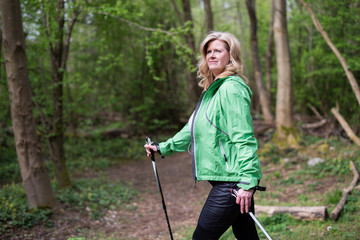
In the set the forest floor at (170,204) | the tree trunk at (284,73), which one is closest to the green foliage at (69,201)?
the forest floor at (170,204)

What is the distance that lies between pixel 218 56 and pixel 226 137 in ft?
2.06

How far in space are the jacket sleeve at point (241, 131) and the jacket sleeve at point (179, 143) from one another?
20.6 inches

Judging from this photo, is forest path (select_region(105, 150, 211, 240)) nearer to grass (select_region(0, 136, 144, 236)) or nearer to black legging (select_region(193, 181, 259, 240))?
grass (select_region(0, 136, 144, 236))

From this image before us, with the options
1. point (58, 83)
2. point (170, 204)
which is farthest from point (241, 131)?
point (58, 83)

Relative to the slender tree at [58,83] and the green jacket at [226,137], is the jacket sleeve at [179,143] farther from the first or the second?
the slender tree at [58,83]

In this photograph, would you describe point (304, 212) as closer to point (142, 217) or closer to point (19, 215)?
point (142, 217)

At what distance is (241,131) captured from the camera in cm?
197

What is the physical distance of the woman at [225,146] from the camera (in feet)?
6.46

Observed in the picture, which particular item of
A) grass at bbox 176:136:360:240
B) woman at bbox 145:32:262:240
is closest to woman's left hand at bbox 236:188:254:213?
woman at bbox 145:32:262:240

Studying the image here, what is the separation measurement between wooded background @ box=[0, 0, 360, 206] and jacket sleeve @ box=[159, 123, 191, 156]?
116cm

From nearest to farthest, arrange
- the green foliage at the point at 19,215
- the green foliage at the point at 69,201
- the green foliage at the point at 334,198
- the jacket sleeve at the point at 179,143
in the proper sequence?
the jacket sleeve at the point at 179,143
the green foliage at the point at 19,215
the green foliage at the point at 69,201
the green foliage at the point at 334,198

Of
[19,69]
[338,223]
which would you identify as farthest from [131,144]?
[338,223]

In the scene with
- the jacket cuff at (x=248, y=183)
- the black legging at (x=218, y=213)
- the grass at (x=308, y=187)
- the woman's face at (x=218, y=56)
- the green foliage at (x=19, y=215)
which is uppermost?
the woman's face at (x=218, y=56)

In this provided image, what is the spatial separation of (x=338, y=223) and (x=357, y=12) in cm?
665
